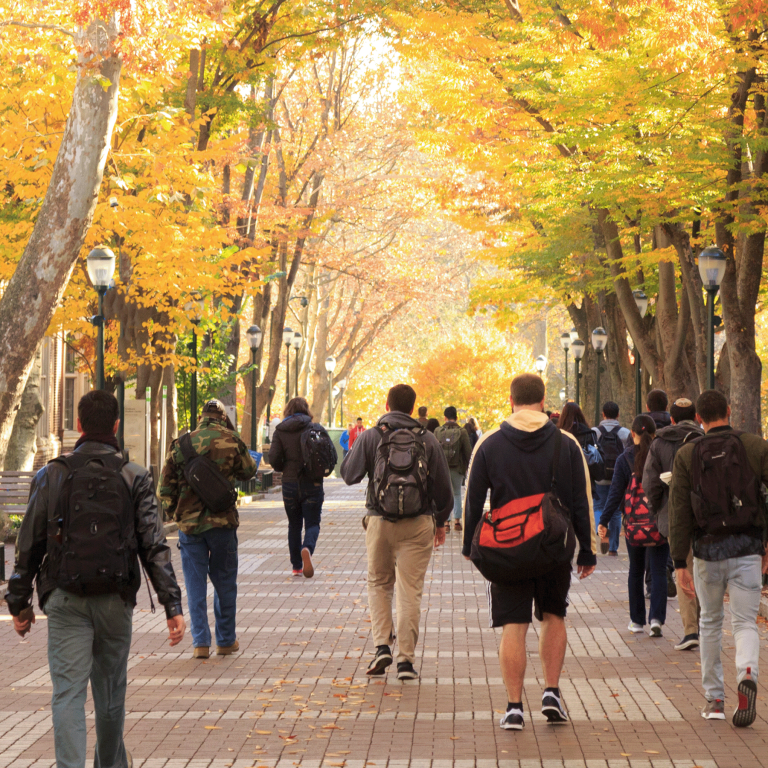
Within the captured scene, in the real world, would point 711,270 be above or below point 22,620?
above

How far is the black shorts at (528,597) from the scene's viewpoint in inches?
252

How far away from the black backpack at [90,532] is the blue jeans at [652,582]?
18.0ft

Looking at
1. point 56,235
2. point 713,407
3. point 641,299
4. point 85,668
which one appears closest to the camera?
point 85,668

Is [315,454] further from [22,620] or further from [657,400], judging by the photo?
[22,620]

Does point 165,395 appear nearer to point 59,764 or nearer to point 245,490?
point 245,490

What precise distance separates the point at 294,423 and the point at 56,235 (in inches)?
147

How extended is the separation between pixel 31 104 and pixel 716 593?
46.2 ft

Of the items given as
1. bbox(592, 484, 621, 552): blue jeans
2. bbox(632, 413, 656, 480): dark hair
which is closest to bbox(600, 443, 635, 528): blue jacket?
bbox(632, 413, 656, 480): dark hair

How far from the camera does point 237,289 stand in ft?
65.6

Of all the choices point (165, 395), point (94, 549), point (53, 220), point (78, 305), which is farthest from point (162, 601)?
point (165, 395)

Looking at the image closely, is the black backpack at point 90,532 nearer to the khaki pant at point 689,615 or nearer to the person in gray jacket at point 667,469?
the person in gray jacket at point 667,469

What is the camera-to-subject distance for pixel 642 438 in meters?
9.76

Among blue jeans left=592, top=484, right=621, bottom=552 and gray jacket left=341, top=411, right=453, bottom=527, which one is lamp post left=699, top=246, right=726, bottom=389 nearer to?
blue jeans left=592, top=484, right=621, bottom=552

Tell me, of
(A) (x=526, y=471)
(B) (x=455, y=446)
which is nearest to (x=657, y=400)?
(A) (x=526, y=471)
